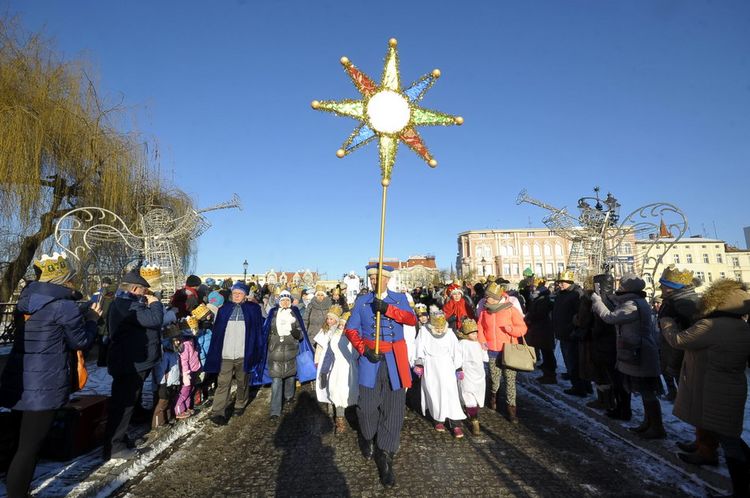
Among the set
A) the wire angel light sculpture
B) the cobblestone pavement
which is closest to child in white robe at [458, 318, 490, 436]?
the cobblestone pavement

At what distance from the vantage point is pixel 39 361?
330cm

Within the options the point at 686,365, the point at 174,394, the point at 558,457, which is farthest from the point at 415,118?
the point at 174,394

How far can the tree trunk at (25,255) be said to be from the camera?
44.1ft

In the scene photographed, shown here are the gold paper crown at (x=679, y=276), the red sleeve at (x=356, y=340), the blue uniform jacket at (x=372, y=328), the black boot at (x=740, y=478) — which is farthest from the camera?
the gold paper crown at (x=679, y=276)

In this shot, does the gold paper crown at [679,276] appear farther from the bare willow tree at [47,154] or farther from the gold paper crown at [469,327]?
the bare willow tree at [47,154]

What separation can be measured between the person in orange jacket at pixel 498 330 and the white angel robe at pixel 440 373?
2.95 ft

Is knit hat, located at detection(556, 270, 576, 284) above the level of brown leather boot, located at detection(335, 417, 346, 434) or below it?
above

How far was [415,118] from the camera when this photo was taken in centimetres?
473

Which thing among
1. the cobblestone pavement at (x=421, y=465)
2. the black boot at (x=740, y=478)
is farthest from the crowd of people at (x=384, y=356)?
the cobblestone pavement at (x=421, y=465)

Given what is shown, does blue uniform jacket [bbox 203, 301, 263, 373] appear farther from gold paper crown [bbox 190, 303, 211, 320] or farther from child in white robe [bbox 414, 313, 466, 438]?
child in white robe [bbox 414, 313, 466, 438]

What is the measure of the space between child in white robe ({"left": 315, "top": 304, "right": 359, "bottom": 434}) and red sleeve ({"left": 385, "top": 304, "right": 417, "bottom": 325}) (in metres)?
1.71

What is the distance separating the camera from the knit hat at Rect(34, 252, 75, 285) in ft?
11.1

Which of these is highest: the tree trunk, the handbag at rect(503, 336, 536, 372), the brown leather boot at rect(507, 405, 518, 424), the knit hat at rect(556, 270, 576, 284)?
the tree trunk

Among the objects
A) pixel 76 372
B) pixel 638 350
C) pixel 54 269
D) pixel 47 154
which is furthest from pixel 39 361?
pixel 47 154
